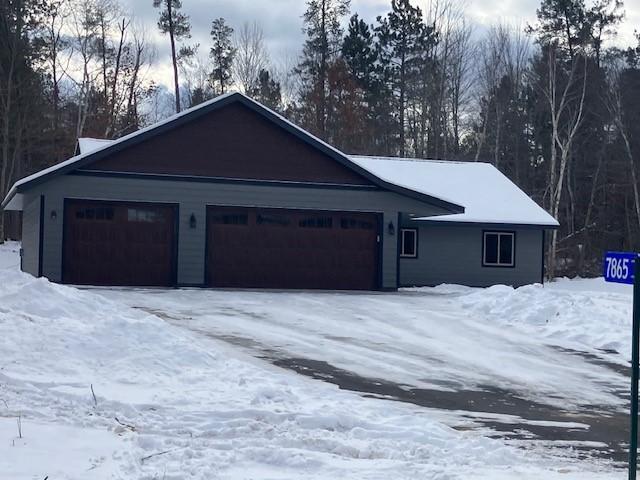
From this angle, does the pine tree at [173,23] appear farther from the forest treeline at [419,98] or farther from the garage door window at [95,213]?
the garage door window at [95,213]

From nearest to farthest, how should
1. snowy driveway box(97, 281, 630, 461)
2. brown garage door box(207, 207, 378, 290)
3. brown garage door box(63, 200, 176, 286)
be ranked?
snowy driveway box(97, 281, 630, 461) < brown garage door box(63, 200, 176, 286) < brown garage door box(207, 207, 378, 290)

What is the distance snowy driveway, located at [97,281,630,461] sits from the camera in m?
11.0

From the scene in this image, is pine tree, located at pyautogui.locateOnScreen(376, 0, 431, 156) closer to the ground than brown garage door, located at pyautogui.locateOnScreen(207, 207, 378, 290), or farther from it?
farther from it

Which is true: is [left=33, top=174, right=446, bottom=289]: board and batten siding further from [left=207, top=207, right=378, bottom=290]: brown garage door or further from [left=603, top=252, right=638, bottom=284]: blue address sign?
[left=603, top=252, right=638, bottom=284]: blue address sign

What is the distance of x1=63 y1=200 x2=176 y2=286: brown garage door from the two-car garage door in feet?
0.09

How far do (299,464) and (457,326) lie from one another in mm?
11857

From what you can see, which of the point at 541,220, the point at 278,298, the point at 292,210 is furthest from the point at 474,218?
the point at 278,298

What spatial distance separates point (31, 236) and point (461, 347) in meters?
14.8

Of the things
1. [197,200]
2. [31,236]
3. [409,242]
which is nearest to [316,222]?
[197,200]

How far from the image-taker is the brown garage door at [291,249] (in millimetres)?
24953

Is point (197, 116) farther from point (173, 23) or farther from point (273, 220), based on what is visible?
point (173, 23)

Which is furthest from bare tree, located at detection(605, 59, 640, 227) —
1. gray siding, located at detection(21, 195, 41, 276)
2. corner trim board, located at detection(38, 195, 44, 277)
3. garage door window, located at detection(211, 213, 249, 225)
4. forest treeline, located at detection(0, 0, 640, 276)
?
corner trim board, located at detection(38, 195, 44, 277)

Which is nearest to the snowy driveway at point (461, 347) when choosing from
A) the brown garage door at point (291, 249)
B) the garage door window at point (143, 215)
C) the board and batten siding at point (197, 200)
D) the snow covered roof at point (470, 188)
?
the brown garage door at point (291, 249)

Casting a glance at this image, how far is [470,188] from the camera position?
33250mm
